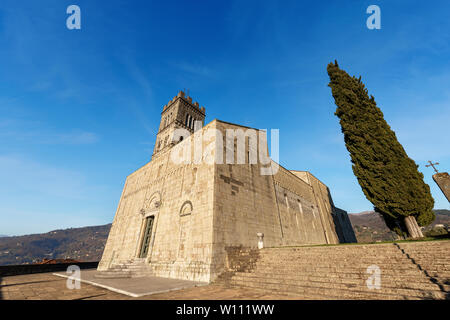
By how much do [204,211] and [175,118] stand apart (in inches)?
1112

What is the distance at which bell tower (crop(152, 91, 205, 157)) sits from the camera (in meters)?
36.1

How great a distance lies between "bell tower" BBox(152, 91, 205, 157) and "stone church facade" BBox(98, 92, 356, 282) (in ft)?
46.4

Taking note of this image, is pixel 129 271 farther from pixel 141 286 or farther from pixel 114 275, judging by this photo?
pixel 141 286

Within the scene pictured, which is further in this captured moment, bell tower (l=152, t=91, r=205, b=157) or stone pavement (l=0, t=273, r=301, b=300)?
bell tower (l=152, t=91, r=205, b=157)

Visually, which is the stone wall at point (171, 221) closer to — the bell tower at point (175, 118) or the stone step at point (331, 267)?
the stone step at point (331, 267)

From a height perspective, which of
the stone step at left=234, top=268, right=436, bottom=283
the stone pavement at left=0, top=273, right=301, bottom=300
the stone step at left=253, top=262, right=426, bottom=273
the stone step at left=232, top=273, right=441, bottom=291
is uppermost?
the stone step at left=253, top=262, right=426, bottom=273

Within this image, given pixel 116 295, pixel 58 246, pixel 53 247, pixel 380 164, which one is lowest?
pixel 116 295

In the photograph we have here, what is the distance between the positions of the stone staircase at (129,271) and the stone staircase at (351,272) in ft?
19.6

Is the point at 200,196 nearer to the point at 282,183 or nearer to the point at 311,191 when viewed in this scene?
the point at 282,183

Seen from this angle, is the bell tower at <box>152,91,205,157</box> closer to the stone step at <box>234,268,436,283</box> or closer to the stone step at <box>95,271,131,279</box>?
the stone step at <box>95,271,131,279</box>

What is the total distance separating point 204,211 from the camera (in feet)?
37.6

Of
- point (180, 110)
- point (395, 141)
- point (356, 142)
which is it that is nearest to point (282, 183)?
point (356, 142)

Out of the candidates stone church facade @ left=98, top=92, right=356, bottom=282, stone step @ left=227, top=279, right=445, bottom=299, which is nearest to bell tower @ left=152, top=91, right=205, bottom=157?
stone church facade @ left=98, top=92, right=356, bottom=282

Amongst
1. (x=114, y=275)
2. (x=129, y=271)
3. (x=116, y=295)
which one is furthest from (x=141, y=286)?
(x=129, y=271)
